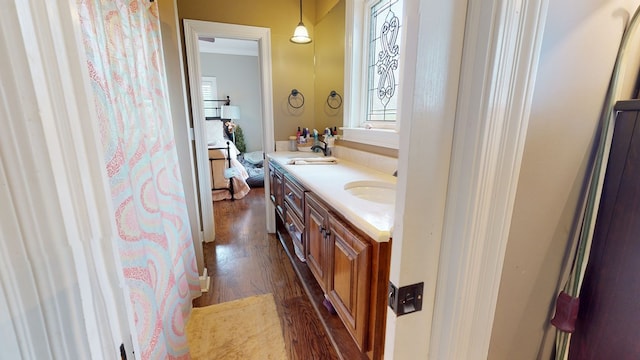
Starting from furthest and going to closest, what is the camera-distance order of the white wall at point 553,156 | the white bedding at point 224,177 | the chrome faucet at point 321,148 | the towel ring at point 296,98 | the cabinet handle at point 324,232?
the white bedding at point 224,177
the towel ring at point 296,98
the chrome faucet at point 321,148
the cabinet handle at point 324,232
the white wall at point 553,156

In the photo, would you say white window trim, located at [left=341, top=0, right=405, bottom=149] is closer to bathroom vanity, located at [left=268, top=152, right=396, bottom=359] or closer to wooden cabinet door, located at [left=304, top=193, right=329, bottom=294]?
bathroom vanity, located at [left=268, top=152, right=396, bottom=359]

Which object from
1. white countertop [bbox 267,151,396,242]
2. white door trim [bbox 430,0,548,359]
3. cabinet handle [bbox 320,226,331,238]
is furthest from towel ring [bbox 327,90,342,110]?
white door trim [bbox 430,0,548,359]

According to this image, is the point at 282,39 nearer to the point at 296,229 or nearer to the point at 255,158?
the point at 296,229

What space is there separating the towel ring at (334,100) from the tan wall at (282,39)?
36 centimetres

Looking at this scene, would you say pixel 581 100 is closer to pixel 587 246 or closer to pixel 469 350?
pixel 587 246

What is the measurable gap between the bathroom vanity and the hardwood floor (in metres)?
0.09

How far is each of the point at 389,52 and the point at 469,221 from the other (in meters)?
1.65

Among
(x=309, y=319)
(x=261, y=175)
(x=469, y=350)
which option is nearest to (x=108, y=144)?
(x=469, y=350)

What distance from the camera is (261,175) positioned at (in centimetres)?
489

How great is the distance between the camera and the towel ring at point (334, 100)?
2498mm

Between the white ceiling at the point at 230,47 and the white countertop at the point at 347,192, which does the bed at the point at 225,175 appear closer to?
the white countertop at the point at 347,192

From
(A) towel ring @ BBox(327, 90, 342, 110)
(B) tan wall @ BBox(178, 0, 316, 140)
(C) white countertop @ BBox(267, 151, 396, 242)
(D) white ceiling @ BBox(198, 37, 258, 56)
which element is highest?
(D) white ceiling @ BBox(198, 37, 258, 56)

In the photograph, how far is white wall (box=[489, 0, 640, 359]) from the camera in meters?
0.57

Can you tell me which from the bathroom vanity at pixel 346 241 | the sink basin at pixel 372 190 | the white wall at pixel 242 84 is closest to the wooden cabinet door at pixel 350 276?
the bathroom vanity at pixel 346 241
